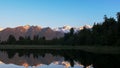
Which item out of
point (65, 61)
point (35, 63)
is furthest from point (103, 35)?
point (35, 63)

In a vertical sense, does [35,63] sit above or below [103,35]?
below

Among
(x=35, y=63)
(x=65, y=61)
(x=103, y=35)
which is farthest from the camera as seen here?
(x=103, y=35)

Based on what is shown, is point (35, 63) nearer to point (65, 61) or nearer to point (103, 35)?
point (65, 61)

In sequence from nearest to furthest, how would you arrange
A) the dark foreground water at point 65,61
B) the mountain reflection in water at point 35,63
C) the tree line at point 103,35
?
1. the dark foreground water at point 65,61
2. the mountain reflection in water at point 35,63
3. the tree line at point 103,35

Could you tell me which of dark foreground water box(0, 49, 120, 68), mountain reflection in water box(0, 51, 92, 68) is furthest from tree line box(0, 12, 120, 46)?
mountain reflection in water box(0, 51, 92, 68)

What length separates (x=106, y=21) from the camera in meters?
124

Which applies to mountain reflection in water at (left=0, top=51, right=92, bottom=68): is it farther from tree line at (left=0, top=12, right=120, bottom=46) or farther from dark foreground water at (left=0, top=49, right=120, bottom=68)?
tree line at (left=0, top=12, right=120, bottom=46)

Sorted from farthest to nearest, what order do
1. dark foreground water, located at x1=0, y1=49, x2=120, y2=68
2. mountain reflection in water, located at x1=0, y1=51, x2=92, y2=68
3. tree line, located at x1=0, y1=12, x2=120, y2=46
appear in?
tree line, located at x1=0, y1=12, x2=120, y2=46
mountain reflection in water, located at x1=0, y1=51, x2=92, y2=68
dark foreground water, located at x1=0, y1=49, x2=120, y2=68

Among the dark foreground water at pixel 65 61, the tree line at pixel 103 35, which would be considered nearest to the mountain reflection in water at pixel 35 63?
the dark foreground water at pixel 65 61

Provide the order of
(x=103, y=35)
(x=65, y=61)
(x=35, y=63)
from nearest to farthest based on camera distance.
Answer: (x=35, y=63)
(x=65, y=61)
(x=103, y=35)

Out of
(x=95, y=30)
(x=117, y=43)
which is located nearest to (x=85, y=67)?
(x=117, y=43)

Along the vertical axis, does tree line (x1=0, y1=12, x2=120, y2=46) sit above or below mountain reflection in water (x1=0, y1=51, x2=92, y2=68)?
above

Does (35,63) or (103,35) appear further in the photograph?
(103,35)

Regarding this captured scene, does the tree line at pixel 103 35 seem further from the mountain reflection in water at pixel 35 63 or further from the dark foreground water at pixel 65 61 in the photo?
the mountain reflection in water at pixel 35 63
